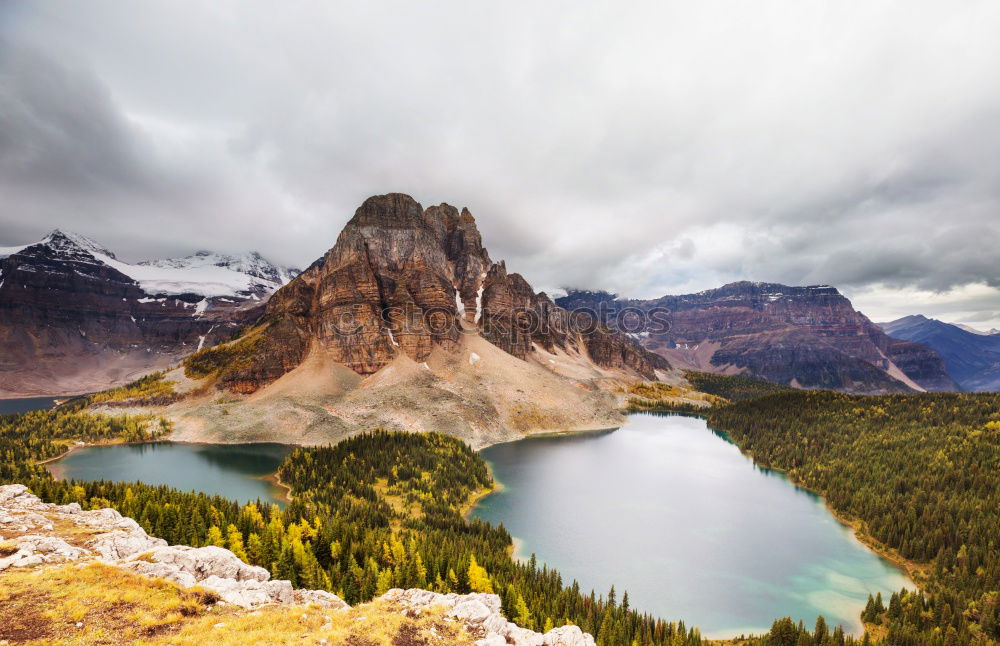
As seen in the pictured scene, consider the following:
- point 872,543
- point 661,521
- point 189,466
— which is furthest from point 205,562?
point 872,543

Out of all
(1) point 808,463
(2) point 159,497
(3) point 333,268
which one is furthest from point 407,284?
(1) point 808,463

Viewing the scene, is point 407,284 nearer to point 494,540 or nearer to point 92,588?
point 494,540

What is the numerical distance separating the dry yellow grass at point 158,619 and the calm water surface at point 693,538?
80.4ft

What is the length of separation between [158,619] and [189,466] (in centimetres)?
6928

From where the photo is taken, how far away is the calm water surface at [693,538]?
35.3 metres

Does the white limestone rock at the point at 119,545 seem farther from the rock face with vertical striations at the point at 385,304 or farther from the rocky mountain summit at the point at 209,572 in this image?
the rock face with vertical striations at the point at 385,304

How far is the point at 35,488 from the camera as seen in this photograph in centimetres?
3734

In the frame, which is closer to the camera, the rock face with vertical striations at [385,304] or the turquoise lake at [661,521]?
the turquoise lake at [661,521]

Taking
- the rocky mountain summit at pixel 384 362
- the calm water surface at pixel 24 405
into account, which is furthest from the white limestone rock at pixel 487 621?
the calm water surface at pixel 24 405

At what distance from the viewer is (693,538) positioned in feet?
153

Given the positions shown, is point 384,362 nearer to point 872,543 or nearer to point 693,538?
point 693,538

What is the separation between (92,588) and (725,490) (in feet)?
239

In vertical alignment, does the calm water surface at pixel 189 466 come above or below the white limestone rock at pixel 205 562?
below

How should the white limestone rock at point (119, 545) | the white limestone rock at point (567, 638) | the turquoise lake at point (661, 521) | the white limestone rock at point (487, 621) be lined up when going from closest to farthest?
the white limestone rock at point (487, 621), the white limestone rock at point (567, 638), the white limestone rock at point (119, 545), the turquoise lake at point (661, 521)
